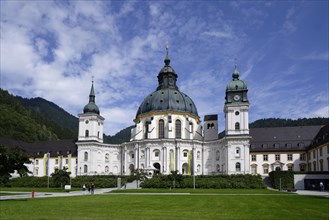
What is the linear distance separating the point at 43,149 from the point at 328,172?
77.6 metres

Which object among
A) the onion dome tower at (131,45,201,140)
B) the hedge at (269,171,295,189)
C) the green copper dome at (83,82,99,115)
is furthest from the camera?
the green copper dome at (83,82,99,115)

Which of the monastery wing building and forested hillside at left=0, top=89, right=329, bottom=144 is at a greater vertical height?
forested hillside at left=0, top=89, right=329, bottom=144

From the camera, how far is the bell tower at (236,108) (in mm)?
79812

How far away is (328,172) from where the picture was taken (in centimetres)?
5869

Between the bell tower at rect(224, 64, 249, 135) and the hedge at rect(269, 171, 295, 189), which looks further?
the bell tower at rect(224, 64, 249, 135)

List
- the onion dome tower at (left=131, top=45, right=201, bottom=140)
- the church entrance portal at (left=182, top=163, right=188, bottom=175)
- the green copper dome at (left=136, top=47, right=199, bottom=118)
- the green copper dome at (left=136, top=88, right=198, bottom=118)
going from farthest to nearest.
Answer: the green copper dome at (left=136, top=47, right=199, bottom=118) < the green copper dome at (left=136, top=88, right=198, bottom=118) < the onion dome tower at (left=131, top=45, right=201, bottom=140) < the church entrance portal at (left=182, top=163, right=188, bottom=175)

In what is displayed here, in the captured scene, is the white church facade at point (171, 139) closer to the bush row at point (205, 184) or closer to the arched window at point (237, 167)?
A: the arched window at point (237, 167)

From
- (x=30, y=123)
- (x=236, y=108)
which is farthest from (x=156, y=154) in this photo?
(x=30, y=123)

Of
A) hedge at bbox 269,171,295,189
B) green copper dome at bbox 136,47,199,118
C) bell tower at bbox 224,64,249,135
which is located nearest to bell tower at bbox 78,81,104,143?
green copper dome at bbox 136,47,199,118

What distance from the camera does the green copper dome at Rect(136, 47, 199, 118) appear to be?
3558 inches

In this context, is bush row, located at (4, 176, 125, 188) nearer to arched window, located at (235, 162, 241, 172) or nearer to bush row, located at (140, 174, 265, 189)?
bush row, located at (140, 174, 265, 189)

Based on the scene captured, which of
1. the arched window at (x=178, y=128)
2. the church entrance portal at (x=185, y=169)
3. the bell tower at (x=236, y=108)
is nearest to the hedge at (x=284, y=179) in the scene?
the bell tower at (x=236, y=108)

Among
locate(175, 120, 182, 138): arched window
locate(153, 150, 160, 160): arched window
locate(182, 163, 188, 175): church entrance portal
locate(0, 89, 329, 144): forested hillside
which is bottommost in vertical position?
locate(182, 163, 188, 175): church entrance portal

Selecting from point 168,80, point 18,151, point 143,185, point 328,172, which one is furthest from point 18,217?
point 168,80
